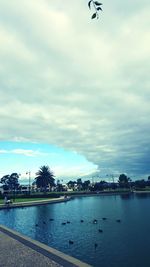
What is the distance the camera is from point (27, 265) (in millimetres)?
17703

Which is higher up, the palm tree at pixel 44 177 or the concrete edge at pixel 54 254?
the palm tree at pixel 44 177

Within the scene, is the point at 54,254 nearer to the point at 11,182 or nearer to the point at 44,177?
the point at 44,177

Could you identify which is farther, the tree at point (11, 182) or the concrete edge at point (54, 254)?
the tree at point (11, 182)

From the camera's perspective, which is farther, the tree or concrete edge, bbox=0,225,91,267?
the tree

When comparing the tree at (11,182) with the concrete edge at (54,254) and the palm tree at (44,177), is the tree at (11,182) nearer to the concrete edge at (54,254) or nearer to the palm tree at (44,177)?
the palm tree at (44,177)

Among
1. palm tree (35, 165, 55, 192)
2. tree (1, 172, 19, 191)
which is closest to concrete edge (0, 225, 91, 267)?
palm tree (35, 165, 55, 192)

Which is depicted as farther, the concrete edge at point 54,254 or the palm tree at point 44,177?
the palm tree at point 44,177

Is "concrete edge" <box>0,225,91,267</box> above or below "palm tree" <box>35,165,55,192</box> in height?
below

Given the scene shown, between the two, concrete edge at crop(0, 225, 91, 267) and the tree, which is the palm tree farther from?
concrete edge at crop(0, 225, 91, 267)

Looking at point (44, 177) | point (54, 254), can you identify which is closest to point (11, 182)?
point (44, 177)

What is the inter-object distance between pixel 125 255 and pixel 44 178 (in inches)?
5247

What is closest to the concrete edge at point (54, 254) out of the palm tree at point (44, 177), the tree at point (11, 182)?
the palm tree at point (44, 177)

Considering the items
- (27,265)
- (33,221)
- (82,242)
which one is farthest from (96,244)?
(33,221)

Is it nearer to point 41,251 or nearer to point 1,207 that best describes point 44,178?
point 1,207
